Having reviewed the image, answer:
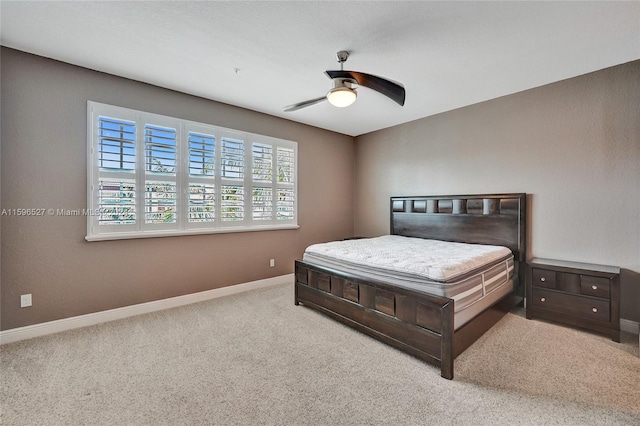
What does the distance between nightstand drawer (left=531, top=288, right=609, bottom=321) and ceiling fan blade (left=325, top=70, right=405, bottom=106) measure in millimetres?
2594

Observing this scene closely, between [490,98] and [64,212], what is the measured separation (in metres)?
5.20

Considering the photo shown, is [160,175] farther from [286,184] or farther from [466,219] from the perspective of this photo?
[466,219]

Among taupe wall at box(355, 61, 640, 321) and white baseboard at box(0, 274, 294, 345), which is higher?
taupe wall at box(355, 61, 640, 321)

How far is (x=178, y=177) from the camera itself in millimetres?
3502

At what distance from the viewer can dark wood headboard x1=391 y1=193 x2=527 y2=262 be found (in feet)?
11.5

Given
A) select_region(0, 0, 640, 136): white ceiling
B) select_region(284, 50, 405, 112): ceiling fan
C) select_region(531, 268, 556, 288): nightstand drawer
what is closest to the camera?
select_region(0, 0, 640, 136): white ceiling

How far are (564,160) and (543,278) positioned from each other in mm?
1388

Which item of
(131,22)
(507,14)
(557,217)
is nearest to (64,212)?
(131,22)

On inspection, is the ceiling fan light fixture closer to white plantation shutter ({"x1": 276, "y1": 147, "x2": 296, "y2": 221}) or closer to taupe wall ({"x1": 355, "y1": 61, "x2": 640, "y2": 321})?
white plantation shutter ({"x1": 276, "y1": 147, "x2": 296, "y2": 221})

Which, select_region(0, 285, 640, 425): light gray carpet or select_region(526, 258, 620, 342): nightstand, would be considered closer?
select_region(0, 285, 640, 425): light gray carpet

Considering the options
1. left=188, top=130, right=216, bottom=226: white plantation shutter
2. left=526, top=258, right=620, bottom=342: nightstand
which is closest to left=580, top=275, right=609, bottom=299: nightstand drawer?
left=526, top=258, right=620, bottom=342: nightstand

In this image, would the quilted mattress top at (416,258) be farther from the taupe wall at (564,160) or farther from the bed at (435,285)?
the taupe wall at (564,160)

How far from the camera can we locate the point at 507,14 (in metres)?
2.09

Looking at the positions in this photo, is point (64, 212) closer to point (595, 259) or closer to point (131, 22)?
point (131, 22)
